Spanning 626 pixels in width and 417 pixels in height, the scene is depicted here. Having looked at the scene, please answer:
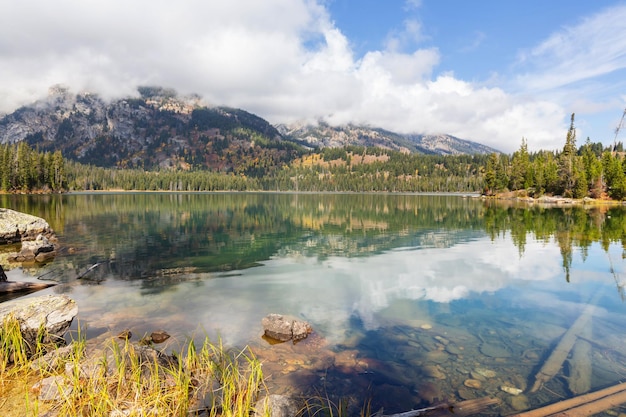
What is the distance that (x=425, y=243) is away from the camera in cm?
4250

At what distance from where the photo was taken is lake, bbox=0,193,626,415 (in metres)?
12.2

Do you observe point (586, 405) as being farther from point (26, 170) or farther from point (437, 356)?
point (26, 170)

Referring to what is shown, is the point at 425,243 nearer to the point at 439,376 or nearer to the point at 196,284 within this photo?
the point at 196,284

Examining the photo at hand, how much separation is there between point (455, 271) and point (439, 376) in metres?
17.3

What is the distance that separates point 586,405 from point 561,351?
440cm

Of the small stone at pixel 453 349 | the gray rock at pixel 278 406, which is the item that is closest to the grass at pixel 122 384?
the gray rock at pixel 278 406

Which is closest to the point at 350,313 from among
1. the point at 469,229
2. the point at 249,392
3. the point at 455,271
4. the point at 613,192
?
the point at 249,392

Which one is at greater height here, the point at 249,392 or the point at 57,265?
the point at 249,392

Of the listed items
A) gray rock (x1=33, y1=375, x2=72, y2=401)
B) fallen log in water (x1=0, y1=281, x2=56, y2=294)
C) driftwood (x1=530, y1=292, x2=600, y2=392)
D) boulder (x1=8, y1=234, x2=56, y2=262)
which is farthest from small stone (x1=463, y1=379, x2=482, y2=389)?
boulder (x1=8, y1=234, x2=56, y2=262)


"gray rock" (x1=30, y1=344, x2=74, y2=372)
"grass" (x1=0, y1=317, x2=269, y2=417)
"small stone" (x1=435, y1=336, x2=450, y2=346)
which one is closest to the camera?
"grass" (x1=0, y1=317, x2=269, y2=417)

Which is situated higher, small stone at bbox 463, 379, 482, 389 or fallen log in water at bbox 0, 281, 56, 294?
fallen log in water at bbox 0, 281, 56, 294

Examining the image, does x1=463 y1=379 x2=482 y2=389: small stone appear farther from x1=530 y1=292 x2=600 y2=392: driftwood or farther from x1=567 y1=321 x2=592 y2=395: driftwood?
x1=567 y1=321 x2=592 y2=395: driftwood

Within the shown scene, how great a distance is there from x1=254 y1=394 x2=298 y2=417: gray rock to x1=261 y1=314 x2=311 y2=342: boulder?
5941 mm

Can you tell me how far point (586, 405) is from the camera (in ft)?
34.1
